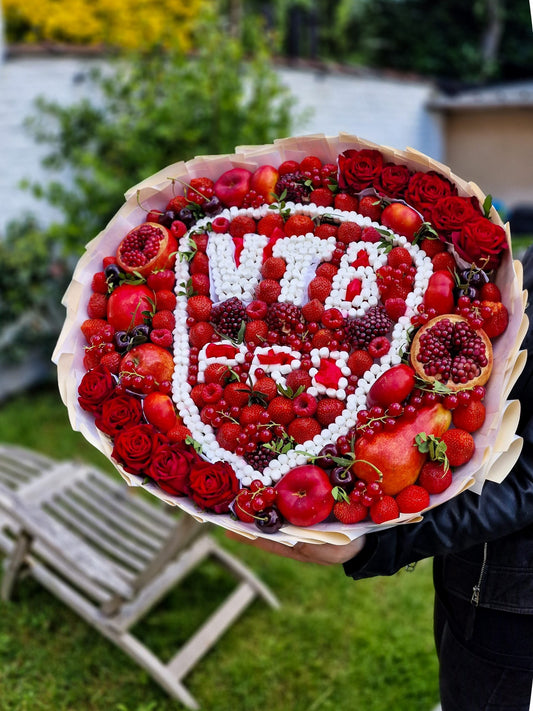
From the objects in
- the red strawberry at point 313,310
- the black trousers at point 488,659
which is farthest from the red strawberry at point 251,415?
the black trousers at point 488,659

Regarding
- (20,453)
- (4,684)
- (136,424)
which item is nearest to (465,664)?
(136,424)

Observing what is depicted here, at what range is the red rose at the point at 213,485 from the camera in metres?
1.28

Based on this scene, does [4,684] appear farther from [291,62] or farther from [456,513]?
[291,62]

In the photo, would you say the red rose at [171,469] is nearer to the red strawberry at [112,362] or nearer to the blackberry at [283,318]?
the red strawberry at [112,362]

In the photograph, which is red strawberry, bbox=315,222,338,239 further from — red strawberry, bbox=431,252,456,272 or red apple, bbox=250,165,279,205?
red strawberry, bbox=431,252,456,272

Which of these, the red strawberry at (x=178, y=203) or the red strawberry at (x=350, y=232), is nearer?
the red strawberry at (x=350, y=232)

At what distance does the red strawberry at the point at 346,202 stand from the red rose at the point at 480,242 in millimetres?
245

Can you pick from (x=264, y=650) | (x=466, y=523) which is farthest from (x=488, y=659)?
(x=264, y=650)

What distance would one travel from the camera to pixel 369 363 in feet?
4.42

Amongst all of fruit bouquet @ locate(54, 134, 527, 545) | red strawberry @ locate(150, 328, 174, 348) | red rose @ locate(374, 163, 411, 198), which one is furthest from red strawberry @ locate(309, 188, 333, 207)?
red strawberry @ locate(150, 328, 174, 348)

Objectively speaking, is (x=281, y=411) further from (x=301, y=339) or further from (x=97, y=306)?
(x=97, y=306)

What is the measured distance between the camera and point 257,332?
1.42 m

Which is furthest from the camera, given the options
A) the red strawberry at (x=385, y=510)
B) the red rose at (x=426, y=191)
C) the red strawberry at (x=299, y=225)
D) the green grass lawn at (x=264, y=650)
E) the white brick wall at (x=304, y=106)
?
the white brick wall at (x=304, y=106)

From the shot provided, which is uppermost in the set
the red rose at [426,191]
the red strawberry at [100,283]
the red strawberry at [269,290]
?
the red rose at [426,191]
